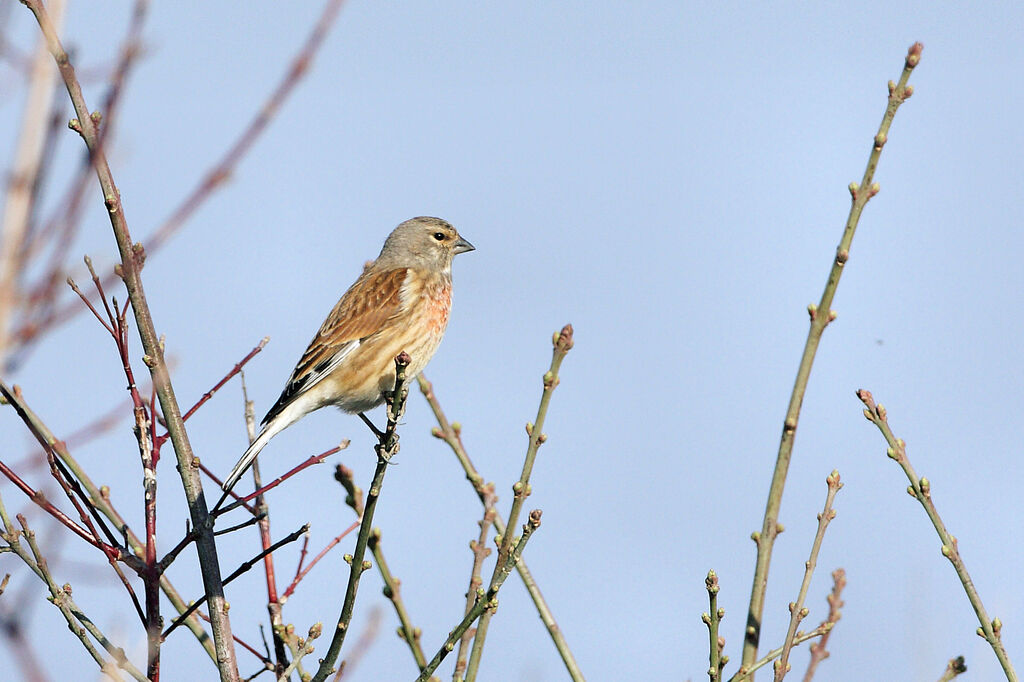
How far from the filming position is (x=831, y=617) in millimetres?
4477

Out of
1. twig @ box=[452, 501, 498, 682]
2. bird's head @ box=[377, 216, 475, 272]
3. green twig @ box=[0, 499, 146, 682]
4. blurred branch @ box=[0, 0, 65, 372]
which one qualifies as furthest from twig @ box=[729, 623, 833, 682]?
bird's head @ box=[377, 216, 475, 272]

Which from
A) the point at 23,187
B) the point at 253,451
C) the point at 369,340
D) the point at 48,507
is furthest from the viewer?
the point at 369,340

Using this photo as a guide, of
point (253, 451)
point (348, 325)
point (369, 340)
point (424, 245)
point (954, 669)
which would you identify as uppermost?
point (424, 245)

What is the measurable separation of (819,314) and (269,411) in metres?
3.29

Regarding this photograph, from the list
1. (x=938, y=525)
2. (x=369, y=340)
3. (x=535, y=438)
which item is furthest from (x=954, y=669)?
(x=369, y=340)

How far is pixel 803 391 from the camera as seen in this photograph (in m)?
4.14

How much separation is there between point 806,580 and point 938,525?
43 cm

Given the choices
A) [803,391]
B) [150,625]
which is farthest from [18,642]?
[803,391]

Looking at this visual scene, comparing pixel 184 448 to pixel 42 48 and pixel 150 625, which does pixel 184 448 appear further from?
pixel 42 48

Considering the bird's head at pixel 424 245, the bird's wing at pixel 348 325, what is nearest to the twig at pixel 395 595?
the bird's wing at pixel 348 325

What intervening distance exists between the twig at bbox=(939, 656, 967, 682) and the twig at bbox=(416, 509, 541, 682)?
136 centimetres

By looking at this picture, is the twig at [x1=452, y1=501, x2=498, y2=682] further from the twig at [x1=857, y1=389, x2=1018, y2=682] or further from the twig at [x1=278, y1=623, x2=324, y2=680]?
the twig at [x1=857, y1=389, x2=1018, y2=682]

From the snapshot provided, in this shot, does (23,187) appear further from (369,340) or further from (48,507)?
(369,340)

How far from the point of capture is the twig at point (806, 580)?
12.4 feet
